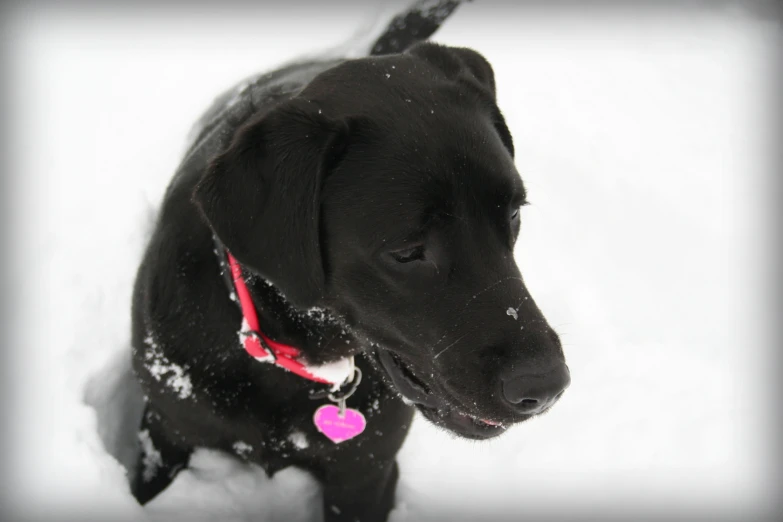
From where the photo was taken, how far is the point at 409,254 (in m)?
1.80

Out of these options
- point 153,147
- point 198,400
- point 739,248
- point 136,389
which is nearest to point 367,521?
point 198,400

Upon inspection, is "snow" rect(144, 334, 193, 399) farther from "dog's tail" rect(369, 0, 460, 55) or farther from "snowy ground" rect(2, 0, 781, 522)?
"dog's tail" rect(369, 0, 460, 55)

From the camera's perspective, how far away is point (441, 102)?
1.92m

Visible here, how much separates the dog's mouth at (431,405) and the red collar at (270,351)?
0.22m

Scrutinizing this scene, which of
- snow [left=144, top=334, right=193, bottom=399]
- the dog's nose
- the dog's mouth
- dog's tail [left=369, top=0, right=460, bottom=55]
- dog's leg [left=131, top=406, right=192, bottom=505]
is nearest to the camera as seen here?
the dog's nose

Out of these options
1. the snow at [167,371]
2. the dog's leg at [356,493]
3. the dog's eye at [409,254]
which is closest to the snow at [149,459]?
the snow at [167,371]

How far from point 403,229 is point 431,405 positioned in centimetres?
60

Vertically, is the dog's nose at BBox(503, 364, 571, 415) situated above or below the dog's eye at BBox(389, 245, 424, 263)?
below

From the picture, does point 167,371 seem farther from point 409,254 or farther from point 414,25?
point 414,25

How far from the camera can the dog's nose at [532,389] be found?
1.70 metres

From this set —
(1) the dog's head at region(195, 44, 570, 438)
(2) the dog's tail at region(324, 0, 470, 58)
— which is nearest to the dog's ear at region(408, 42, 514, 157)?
(1) the dog's head at region(195, 44, 570, 438)

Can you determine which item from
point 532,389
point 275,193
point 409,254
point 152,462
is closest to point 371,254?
point 409,254

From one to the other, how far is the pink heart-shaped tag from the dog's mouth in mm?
317

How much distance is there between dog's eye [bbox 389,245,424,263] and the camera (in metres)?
1.79
